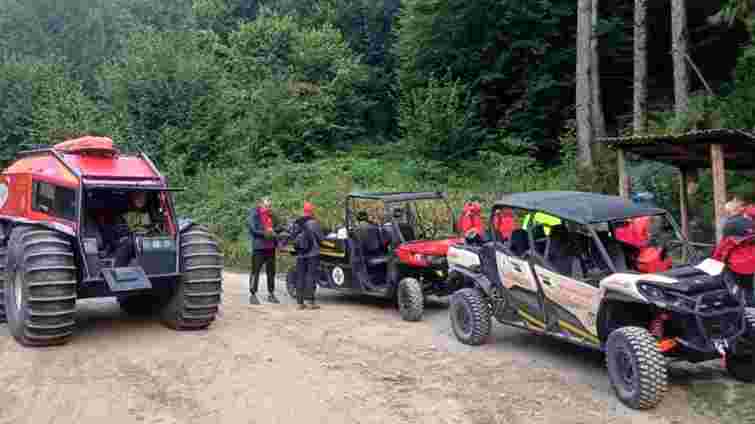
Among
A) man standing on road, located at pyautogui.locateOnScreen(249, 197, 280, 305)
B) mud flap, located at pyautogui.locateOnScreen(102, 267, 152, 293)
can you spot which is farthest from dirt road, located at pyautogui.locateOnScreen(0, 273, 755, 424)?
man standing on road, located at pyautogui.locateOnScreen(249, 197, 280, 305)

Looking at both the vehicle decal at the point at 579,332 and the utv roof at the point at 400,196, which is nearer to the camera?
the vehicle decal at the point at 579,332

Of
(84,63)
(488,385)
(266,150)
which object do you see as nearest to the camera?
(488,385)

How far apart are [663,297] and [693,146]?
179 inches

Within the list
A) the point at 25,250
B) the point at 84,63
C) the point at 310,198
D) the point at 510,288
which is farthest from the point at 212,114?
the point at 84,63

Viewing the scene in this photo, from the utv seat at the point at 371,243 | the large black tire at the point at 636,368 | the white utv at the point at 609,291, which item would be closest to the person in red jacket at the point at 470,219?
the utv seat at the point at 371,243

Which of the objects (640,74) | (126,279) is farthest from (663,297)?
(640,74)

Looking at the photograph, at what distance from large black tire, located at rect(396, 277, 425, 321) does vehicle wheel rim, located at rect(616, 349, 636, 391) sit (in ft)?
13.0

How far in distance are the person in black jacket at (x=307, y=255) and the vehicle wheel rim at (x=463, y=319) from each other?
125 inches

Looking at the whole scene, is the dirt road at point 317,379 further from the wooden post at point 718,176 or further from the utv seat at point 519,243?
the wooden post at point 718,176

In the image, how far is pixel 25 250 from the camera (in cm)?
849

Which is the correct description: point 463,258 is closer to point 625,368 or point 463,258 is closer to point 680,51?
point 625,368

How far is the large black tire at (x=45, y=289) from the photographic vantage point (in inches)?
324

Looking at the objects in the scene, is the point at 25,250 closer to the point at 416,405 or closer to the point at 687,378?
the point at 416,405

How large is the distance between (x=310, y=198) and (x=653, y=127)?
31.5 feet
